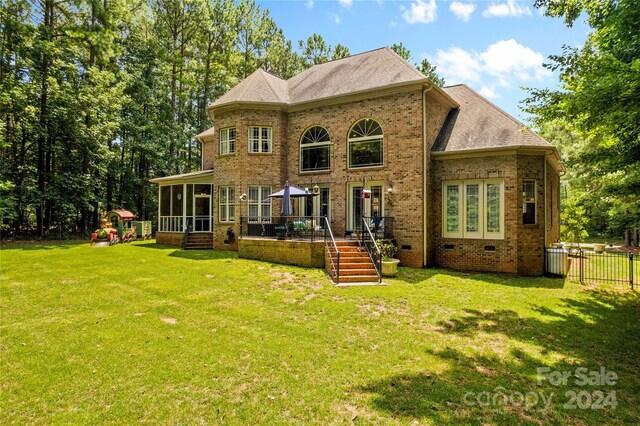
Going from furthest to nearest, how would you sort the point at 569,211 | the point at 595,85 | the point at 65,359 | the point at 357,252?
the point at 569,211
the point at 357,252
the point at 595,85
the point at 65,359

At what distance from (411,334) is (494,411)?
2453mm

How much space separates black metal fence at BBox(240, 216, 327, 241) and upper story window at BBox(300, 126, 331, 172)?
8.79 feet

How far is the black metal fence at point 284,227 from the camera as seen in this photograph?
1391cm

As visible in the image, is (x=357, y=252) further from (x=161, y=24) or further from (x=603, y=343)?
(x=161, y=24)

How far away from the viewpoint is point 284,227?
14.0 meters

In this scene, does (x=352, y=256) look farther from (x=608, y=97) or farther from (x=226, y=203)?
(x=226, y=203)

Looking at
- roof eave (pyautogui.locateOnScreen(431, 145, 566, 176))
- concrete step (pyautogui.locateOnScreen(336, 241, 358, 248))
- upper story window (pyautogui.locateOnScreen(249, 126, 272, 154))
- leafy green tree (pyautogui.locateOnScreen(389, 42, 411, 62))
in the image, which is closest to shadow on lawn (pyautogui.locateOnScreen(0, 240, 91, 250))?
upper story window (pyautogui.locateOnScreen(249, 126, 272, 154))

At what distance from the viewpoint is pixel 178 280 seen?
10383mm

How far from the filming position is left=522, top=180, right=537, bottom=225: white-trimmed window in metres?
12.8

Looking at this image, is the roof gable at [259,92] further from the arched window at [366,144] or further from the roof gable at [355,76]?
the arched window at [366,144]

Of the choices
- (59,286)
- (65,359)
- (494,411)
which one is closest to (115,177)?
(59,286)

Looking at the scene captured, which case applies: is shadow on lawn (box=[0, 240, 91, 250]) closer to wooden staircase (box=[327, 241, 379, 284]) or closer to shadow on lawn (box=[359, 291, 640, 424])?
wooden staircase (box=[327, 241, 379, 284])

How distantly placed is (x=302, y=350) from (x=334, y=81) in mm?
14268

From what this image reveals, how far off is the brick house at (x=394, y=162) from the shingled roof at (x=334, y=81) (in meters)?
0.09
